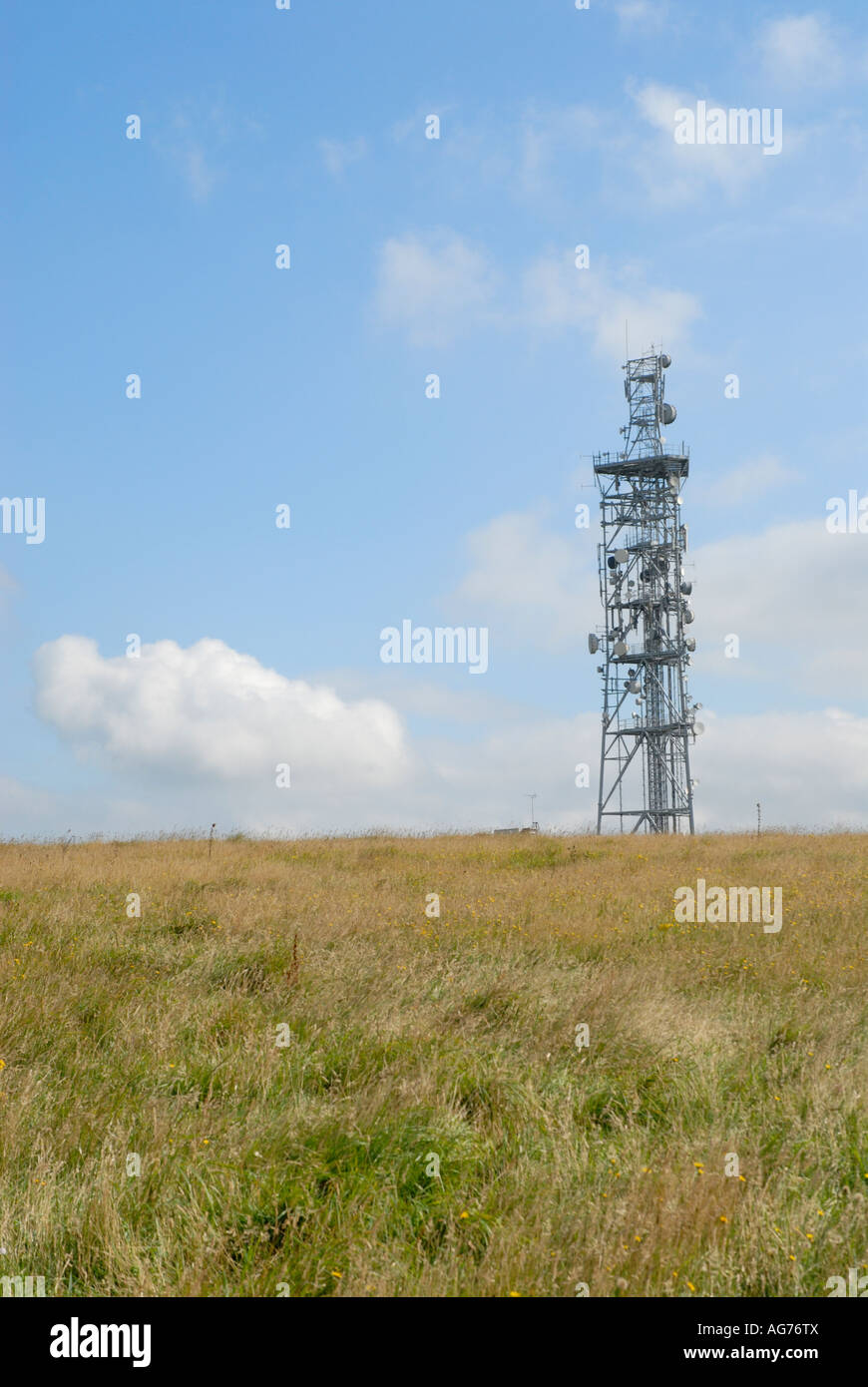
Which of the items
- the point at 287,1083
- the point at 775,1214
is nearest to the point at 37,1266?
the point at 287,1083

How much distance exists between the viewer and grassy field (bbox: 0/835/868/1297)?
4.18m

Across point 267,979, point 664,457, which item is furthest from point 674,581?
point 267,979

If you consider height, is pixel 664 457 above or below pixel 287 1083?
above

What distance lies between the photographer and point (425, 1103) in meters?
5.55

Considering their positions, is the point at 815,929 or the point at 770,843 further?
the point at 770,843

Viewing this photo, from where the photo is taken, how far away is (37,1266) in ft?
14.0

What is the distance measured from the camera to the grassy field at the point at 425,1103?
13.7 feet

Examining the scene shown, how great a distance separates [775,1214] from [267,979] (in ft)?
16.6

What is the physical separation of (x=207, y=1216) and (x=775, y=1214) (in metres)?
2.68
